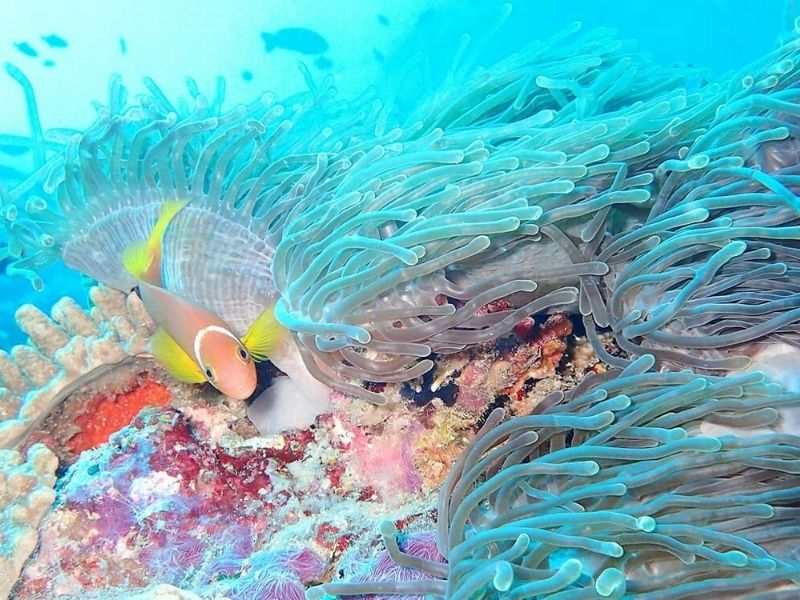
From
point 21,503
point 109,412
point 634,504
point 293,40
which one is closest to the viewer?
point 634,504

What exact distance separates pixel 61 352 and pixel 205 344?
49.2 inches

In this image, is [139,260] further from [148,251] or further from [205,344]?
[205,344]

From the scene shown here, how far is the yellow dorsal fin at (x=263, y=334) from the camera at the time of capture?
2195mm

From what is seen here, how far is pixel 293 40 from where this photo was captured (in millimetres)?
12906

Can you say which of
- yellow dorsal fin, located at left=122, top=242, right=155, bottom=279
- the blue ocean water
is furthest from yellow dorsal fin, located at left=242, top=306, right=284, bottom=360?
the blue ocean water

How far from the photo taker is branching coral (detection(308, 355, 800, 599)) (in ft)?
4.66

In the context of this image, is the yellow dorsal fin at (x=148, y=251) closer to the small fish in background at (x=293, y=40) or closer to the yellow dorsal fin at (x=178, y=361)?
the yellow dorsal fin at (x=178, y=361)

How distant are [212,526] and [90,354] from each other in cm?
110

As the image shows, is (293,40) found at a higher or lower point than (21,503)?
lower

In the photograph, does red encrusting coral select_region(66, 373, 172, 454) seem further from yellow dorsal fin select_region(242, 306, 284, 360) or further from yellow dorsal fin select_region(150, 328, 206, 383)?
yellow dorsal fin select_region(242, 306, 284, 360)

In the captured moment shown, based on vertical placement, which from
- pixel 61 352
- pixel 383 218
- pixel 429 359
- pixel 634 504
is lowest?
pixel 634 504

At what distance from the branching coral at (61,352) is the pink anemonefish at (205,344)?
73 centimetres

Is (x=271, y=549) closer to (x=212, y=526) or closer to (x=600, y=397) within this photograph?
(x=212, y=526)

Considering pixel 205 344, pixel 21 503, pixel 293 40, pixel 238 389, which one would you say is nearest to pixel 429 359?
pixel 238 389
